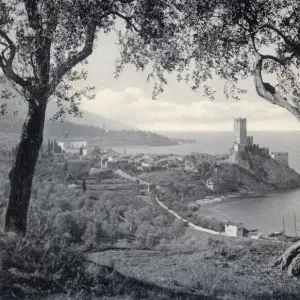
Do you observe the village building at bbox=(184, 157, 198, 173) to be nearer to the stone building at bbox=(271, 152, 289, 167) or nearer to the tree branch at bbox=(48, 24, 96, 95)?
the stone building at bbox=(271, 152, 289, 167)

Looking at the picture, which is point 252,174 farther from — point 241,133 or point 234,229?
point 234,229

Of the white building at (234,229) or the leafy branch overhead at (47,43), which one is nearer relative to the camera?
the leafy branch overhead at (47,43)

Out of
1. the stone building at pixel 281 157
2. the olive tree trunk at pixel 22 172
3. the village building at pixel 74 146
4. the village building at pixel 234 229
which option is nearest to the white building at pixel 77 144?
the village building at pixel 74 146

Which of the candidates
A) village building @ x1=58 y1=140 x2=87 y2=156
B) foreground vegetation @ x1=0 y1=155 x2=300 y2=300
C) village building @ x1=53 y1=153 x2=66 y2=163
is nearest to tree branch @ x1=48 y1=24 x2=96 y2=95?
foreground vegetation @ x1=0 y1=155 x2=300 y2=300

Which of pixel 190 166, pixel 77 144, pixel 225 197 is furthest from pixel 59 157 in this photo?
pixel 225 197

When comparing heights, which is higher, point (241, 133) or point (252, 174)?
point (241, 133)

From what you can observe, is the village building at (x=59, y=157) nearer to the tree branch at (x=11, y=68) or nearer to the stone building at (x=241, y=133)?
the stone building at (x=241, y=133)

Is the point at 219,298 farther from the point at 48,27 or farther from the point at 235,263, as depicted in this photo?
the point at 48,27
